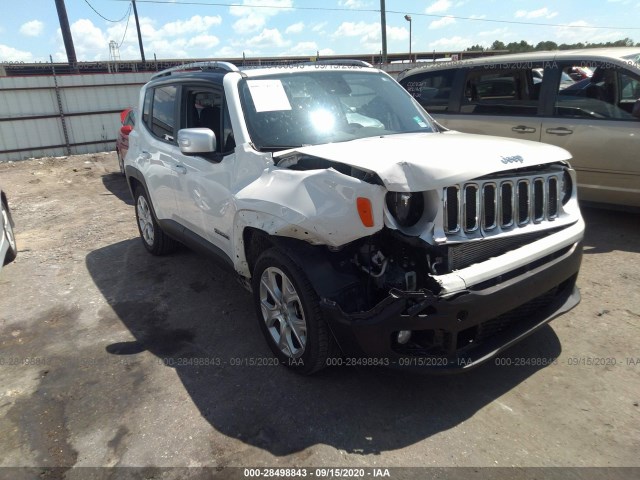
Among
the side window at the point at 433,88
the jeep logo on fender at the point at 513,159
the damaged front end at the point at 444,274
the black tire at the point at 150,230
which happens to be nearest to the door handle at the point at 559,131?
the side window at the point at 433,88

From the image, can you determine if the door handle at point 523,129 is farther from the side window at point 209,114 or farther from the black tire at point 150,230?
the black tire at point 150,230

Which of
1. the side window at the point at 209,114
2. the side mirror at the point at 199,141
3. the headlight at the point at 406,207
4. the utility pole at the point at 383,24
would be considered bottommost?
the headlight at the point at 406,207

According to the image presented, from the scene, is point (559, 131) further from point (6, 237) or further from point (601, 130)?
point (6, 237)

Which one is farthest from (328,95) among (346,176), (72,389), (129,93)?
(129,93)

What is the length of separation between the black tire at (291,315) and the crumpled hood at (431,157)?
0.69 meters

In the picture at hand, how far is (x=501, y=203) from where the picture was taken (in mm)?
2672

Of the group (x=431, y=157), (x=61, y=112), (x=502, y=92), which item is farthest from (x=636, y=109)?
(x=61, y=112)

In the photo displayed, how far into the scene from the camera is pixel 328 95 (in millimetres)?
3658

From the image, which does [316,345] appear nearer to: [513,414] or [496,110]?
[513,414]

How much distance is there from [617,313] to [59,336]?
437 cm

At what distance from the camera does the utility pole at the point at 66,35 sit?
1987 cm

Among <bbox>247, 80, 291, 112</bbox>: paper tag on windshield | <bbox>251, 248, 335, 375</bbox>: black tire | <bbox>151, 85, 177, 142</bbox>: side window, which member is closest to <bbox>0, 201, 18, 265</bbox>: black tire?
<bbox>151, 85, 177, 142</bbox>: side window

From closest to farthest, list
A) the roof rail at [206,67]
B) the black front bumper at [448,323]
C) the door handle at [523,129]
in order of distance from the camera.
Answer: the black front bumper at [448,323] → the roof rail at [206,67] → the door handle at [523,129]

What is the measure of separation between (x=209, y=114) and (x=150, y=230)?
2.14 meters
